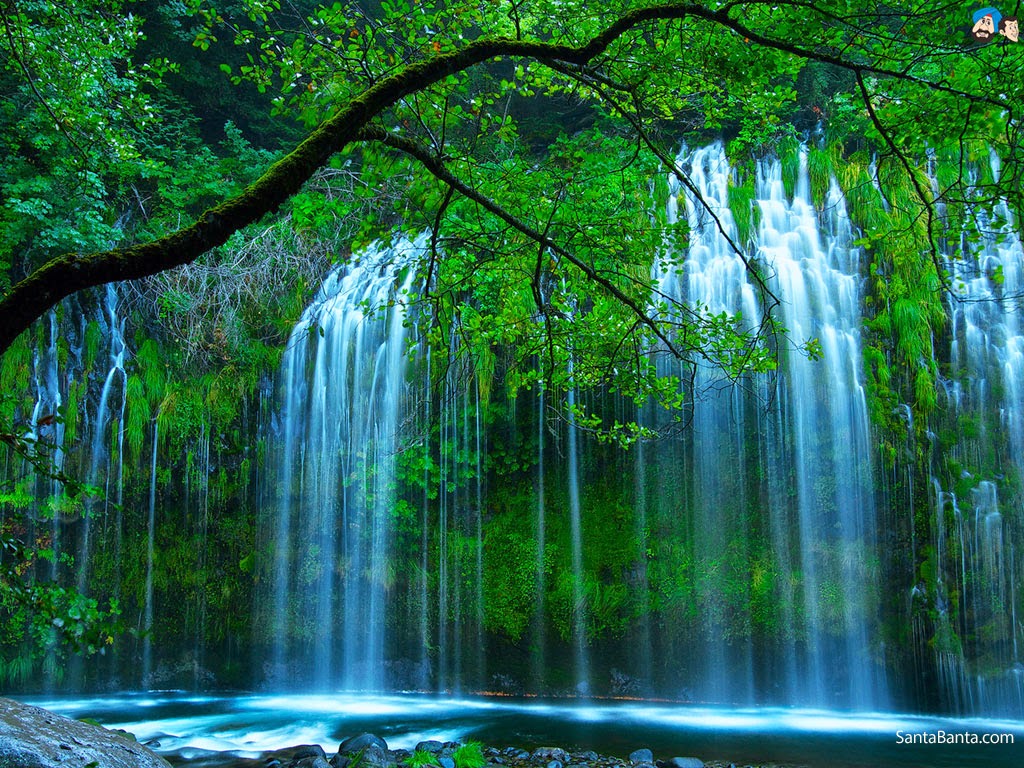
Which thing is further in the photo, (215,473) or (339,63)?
(215,473)

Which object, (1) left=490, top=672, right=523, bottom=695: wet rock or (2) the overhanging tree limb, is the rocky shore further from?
(2) the overhanging tree limb

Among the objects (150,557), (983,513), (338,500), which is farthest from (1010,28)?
(150,557)

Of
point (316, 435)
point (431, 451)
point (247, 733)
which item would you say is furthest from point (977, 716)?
point (316, 435)

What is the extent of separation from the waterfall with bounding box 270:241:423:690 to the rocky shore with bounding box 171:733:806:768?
3133 millimetres

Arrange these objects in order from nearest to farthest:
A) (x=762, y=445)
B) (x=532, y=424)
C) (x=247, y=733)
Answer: (x=247, y=733) → (x=762, y=445) → (x=532, y=424)

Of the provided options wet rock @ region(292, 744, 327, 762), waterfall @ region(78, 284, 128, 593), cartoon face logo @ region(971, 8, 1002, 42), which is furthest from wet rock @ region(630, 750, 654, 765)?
waterfall @ region(78, 284, 128, 593)

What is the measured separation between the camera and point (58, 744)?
11.7ft

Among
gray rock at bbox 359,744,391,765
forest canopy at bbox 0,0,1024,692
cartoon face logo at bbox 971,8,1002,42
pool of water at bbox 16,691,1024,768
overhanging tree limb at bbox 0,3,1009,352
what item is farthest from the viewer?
pool of water at bbox 16,691,1024,768

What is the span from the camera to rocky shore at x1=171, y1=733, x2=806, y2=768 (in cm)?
574

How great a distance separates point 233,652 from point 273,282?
199 inches

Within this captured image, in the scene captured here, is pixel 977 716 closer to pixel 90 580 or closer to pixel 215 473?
pixel 215 473

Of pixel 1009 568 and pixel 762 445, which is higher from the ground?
pixel 762 445

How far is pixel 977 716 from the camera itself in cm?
767

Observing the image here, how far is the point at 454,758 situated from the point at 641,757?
1548 mm
